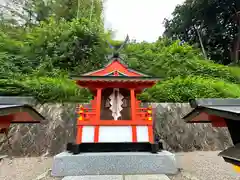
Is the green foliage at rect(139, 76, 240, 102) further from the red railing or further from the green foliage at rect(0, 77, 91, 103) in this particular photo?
the green foliage at rect(0, 77, 91, 103)

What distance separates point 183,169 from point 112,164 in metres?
1.77

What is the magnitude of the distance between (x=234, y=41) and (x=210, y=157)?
1311 centimetres

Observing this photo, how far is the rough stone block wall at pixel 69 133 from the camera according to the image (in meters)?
5.57

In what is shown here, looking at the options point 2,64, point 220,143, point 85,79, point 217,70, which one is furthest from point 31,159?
point 217,70

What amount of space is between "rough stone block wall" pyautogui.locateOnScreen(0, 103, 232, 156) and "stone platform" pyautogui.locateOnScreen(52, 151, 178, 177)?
2.09m

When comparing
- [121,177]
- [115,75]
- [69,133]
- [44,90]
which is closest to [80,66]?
[44,90]

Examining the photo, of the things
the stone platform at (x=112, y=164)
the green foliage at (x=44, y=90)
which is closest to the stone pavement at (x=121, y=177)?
the stone platform at (x=112, y=164)

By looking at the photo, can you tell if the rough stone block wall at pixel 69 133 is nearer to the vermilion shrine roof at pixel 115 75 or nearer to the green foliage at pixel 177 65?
the vermilion shrine roof at pixel 115 75

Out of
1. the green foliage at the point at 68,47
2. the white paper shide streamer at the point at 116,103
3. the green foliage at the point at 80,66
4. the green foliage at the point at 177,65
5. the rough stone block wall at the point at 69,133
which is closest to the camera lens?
the white paper shide streamer at the point at 116,103

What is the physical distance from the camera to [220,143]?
20.5ft

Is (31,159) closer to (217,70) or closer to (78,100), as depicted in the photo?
(78,100)

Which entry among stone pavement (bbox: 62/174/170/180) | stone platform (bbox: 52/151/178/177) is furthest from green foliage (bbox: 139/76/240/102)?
stone pavement (bbox: 62/174/170/180)

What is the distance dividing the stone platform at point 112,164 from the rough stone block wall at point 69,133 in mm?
2095

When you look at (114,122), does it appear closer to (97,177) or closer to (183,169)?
(97,177)
